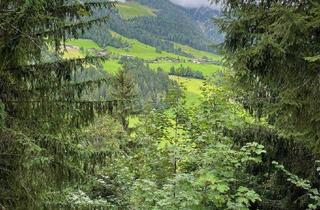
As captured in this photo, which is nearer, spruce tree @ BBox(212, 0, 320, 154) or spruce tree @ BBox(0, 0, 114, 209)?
spruce tree @ BBox(212, 0, 320, 154)

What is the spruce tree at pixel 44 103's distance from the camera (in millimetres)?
6055

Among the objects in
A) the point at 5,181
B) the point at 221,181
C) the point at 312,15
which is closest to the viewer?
the point at 312,15

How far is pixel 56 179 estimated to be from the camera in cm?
671

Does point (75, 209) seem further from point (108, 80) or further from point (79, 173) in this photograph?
point (108, 80)

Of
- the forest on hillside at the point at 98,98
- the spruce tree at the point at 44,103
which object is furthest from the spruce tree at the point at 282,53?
the spruce tree at the point at 44,103

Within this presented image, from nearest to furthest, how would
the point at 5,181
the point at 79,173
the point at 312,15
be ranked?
1. the point at 312,15
2. the point at 5,181
3. the point at 79,173

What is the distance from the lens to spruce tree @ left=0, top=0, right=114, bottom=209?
19.9ft

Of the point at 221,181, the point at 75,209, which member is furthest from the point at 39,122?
the point at 221,181

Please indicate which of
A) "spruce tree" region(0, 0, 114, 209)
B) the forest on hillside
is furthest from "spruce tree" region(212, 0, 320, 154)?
"spruce tree" region(0, 0, 114, 209)

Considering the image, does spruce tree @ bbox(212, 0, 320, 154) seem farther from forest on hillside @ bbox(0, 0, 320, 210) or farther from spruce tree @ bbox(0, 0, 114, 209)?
spruce tree @ bbox(0, 0, 114, 209)

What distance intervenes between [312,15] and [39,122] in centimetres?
418

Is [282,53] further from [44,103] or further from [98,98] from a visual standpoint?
[44,103]

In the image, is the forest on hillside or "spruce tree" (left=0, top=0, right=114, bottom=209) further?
"spruce tree" (left=0, top=0, right=114, bottom=209)

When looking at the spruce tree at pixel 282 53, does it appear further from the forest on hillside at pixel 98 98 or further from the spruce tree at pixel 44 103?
the spruce tree at pixel 44 103
